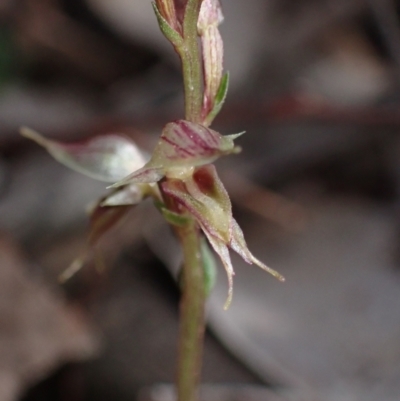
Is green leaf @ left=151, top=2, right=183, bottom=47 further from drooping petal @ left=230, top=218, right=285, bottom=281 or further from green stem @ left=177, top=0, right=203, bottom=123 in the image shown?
drooping petal @ left=230, top=218, right=285, bottom=281

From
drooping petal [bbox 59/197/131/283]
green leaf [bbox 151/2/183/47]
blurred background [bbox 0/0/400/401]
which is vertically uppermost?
green leaf [bbox 151/2/183/47]

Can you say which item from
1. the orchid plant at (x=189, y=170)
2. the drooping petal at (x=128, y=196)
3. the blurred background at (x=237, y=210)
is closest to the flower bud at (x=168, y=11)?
the orchid plant at (x=189, y=170)

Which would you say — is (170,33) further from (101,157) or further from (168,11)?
(101,157)

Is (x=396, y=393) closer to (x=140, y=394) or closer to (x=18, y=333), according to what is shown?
(x=140, y=394)

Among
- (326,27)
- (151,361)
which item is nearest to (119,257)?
(151,361)

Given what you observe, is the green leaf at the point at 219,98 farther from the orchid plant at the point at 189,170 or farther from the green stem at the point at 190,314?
the green stem at the point at 190,314

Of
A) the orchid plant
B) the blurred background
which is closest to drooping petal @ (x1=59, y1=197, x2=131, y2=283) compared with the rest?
the orchid plant

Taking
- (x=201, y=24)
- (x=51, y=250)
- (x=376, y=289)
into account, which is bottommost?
(x=376, y=289)

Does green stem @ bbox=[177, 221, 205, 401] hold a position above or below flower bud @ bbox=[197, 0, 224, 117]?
below
